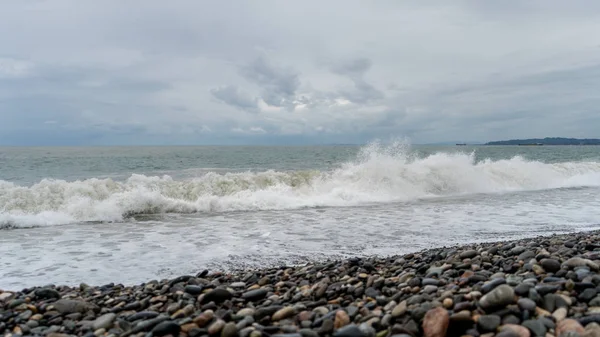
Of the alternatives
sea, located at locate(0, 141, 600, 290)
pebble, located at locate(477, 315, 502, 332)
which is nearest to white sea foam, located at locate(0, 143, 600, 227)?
sea, located at locate(0, 141, 600, 290)

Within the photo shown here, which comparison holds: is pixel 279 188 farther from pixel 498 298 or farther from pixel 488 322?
pixel 488 322

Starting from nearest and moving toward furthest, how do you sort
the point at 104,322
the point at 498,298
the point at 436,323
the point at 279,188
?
the point at 436,323 → the point at 498,298 → the point at 104,322 → the point at 279,188

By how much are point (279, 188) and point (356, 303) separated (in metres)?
14.6

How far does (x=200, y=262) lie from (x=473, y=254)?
4500 millimetres

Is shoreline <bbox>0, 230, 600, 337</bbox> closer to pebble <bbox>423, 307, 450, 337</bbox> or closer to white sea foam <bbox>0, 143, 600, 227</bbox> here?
pebble <bbox>423, 307, 450, 337</bbox>

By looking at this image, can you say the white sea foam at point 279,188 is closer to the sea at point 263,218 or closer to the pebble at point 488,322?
the sea at point 263,218

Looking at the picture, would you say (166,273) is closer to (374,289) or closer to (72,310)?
(72,310)

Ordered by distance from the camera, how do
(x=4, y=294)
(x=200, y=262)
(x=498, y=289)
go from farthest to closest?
(x=200, y=262) → (x=4, y=294) → (x=498, y=289)

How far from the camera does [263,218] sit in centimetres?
1275

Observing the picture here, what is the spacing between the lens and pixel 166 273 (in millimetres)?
6844

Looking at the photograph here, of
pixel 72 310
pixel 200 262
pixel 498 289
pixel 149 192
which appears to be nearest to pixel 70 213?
pixel 149 192

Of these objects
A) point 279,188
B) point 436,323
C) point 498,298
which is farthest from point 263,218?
point 436,323

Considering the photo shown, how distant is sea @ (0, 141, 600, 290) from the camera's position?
7.69 m

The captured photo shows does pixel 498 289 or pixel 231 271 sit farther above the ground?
pixel 498 289
